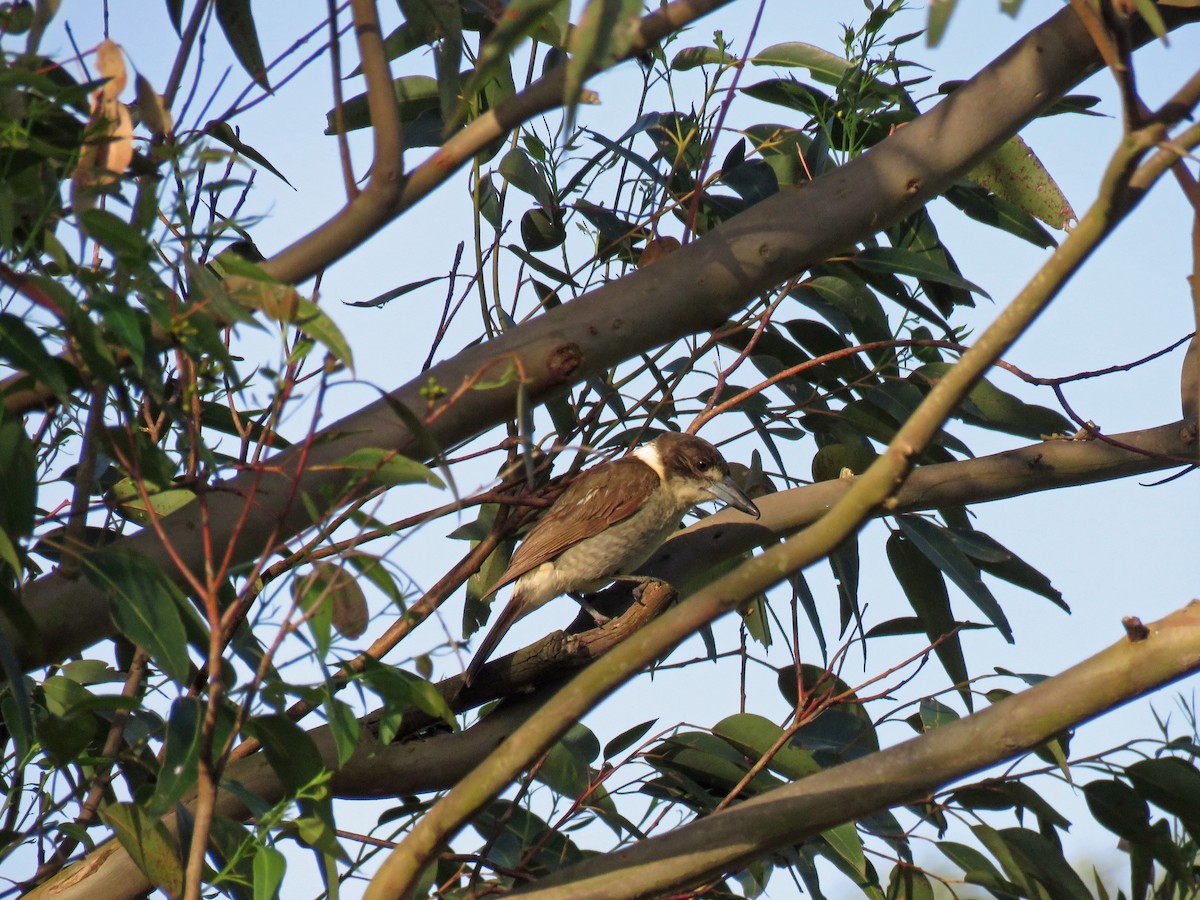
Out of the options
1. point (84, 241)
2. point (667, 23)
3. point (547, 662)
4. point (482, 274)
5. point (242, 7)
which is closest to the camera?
point (667, 23)

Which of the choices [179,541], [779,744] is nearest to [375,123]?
[179,541]

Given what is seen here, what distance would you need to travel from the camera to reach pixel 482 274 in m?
2.93

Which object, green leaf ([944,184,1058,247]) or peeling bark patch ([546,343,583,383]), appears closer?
peeling bark patch ([546,343,583,383])

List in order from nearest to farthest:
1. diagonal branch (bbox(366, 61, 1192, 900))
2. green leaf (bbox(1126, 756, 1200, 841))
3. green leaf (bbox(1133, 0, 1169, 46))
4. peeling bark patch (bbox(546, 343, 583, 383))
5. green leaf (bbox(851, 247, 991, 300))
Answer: green leaf (bbox(1133, 0, 1169, 46)) → diagonal branch (bbox(366, 61, 1192, 900)) → peeling bark patch (bbox(546, 343, 583, 383)) → green leaf (bbox(1126, 756, 1200, 841)) → green leaf (bbox(851, 247, 991, 300))

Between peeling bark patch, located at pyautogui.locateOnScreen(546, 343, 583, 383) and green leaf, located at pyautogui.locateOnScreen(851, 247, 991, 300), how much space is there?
3.63 ft

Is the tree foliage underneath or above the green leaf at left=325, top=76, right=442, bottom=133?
underneath

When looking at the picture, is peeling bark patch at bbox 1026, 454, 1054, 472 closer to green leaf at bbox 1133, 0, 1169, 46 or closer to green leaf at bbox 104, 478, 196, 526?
green leaf at bbox 1133, 0, 1169, 46

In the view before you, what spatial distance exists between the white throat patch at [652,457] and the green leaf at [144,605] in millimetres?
2526

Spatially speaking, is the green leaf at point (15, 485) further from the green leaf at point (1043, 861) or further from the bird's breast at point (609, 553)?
the bird's breast at point (609, 553)

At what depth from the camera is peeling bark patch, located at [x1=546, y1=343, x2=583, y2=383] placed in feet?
6.49

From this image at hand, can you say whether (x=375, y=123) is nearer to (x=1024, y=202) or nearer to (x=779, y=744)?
(x=779, y=744)

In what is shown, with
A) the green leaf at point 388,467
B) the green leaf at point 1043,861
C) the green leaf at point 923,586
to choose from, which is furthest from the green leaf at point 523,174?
the green leaf at point 1043,861

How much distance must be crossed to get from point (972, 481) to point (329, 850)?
166 cm

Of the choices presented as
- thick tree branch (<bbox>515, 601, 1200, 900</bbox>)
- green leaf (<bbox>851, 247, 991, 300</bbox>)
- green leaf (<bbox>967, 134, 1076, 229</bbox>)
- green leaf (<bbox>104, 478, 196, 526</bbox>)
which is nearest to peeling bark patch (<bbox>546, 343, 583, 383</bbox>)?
thick tree branch (<bbox>515, 601, 1200, 900</bbox>)
